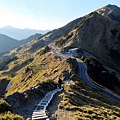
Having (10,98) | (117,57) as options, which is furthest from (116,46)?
(10,98)

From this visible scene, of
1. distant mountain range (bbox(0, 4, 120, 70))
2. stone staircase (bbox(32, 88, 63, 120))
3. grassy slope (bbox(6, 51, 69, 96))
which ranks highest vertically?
distant mountain range (bbox(0, 4, 120, 70))

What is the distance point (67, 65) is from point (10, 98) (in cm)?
5223

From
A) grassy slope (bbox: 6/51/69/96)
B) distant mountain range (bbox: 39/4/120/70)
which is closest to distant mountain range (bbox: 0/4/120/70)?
distant mountain range (bbox: 39/4/120/70)

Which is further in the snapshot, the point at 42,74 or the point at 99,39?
the point at 99,39

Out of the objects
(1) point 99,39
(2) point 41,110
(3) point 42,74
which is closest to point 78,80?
(3) point 42,74

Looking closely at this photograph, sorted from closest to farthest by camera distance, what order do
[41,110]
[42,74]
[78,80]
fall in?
1. [41,110]
2. [78,80]
3. [42,74]

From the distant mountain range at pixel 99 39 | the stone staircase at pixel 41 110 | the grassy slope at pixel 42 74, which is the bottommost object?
the grassy slope at pixel 42 74

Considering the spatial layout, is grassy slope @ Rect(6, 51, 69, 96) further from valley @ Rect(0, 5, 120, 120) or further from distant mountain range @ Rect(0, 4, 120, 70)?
distant mountain range @ Rect(0, 4, 120, 70)

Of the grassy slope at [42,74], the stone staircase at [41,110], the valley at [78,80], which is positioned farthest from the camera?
the grassy slope at [42,74]

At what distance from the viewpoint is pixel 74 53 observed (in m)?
114

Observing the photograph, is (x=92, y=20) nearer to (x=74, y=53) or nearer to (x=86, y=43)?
(x=86, y=43)

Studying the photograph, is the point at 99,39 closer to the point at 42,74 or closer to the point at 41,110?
the point at 42,74

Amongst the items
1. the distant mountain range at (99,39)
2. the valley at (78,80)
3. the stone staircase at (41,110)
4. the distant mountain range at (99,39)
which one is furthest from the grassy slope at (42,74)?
the distant mountain range at (99,39)

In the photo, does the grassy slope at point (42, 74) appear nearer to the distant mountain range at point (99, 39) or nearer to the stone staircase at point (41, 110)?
the stone staircase at point (41, 110)
